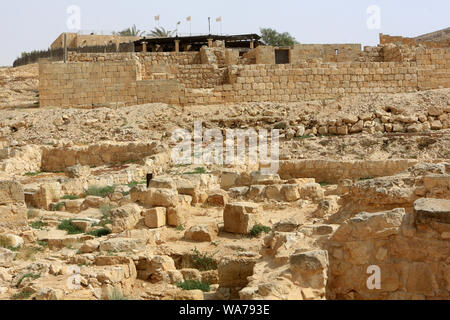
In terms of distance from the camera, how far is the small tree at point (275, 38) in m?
39.8

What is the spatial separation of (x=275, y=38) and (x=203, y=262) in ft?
112

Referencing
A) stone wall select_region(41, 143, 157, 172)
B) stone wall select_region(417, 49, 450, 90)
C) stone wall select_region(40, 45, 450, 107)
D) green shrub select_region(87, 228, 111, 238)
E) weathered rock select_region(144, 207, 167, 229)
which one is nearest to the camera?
green shrub select_region(87, 228, 111, 238)

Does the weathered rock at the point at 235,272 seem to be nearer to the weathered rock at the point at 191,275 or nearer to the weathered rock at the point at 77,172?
the weathered rock at the point at 191,275

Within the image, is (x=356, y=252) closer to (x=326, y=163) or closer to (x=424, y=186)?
(x=424, y=186)

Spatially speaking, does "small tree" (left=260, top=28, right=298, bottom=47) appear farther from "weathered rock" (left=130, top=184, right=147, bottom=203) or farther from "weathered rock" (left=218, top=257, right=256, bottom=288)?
"weathered rock" (left=218, top=257, right=256, bottom=288)

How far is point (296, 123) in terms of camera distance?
19.5 metres

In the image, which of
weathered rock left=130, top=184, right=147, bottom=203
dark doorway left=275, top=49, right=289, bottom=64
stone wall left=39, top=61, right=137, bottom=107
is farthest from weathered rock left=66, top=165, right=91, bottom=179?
dark doorway left=275, top=49, right=289, bottom=64

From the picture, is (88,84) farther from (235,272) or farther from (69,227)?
(235,272)

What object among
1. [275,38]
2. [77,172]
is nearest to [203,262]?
[77,172]

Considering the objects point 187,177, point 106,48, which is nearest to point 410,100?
point 187,177

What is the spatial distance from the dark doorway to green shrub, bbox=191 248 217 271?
19.2m

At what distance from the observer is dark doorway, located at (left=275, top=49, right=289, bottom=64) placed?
2620 centimetres

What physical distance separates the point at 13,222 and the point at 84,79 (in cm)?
1410

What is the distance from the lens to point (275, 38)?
40281 mm
